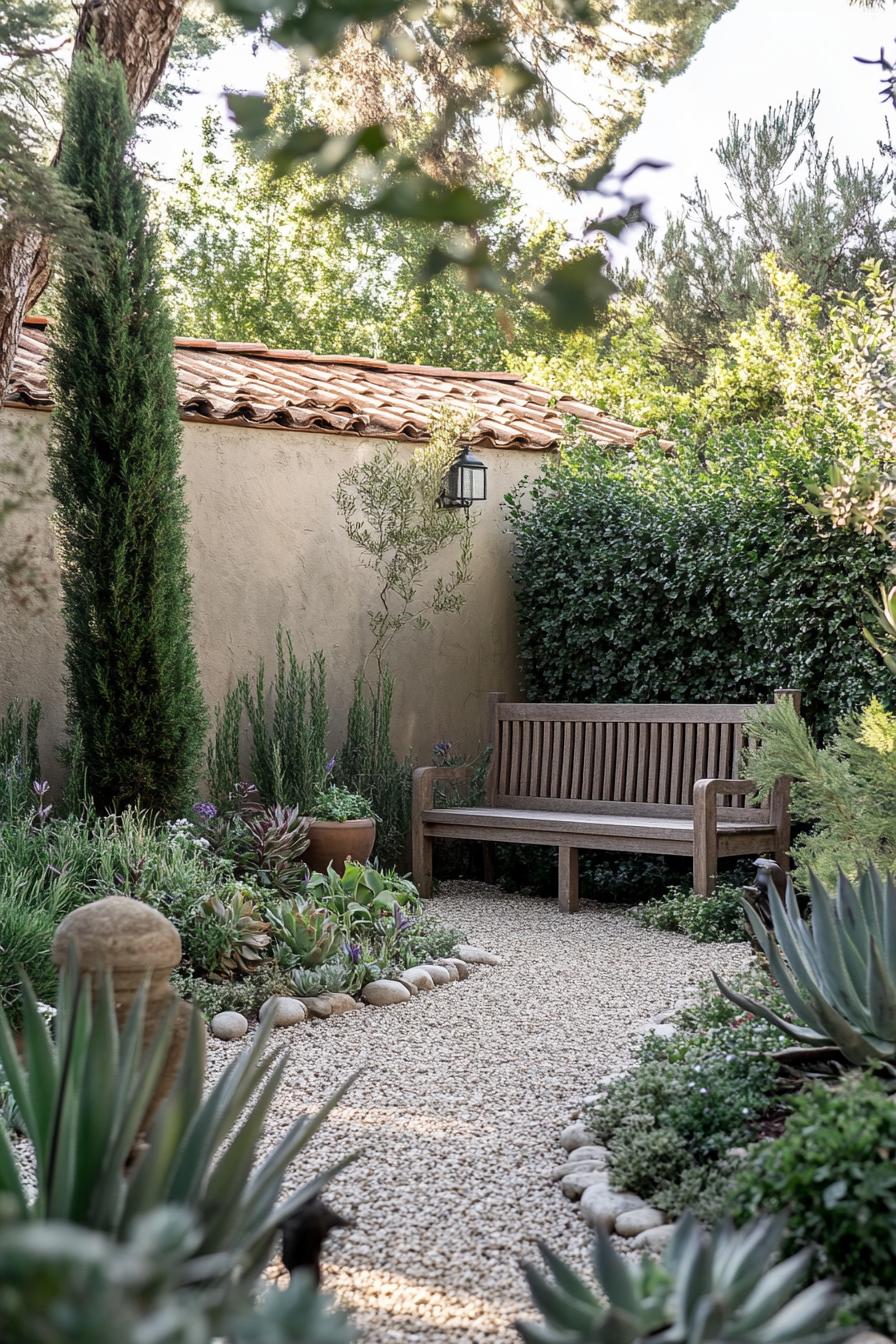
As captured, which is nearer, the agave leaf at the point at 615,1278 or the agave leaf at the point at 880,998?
the agave leaf at the point at 615,1278

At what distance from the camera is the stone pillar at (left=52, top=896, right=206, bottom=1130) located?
96.7 inches

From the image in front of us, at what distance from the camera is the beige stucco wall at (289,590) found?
7094 millimetres

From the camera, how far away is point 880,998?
288 centimetres

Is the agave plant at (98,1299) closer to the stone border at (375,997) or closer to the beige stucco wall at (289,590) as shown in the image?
the stone border at (375,997)

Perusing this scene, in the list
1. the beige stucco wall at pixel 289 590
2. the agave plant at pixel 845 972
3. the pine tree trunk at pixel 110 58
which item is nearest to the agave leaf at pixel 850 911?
the agave plant at pixel 845 972

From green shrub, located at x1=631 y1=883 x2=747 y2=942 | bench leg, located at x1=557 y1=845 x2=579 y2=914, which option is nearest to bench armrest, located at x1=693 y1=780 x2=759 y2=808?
green shrub, located at x1=631 y1=883 x2=747 y2=942

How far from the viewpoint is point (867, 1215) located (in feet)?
7.16

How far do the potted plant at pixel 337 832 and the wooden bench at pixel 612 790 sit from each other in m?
0.63

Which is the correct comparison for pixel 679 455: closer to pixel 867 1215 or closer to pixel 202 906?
pixel 202 906

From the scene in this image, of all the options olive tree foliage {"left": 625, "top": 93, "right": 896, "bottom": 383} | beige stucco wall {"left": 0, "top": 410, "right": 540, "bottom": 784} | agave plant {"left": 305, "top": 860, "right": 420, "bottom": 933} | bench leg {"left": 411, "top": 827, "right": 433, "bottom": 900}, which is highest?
olive tree foliage {"left": 625, "top": 93, "right": 896, "bottom": 383}

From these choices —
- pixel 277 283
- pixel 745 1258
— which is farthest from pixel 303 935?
pixel 277 283

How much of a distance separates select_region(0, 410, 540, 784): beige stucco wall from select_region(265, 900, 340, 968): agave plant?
2.40 metres

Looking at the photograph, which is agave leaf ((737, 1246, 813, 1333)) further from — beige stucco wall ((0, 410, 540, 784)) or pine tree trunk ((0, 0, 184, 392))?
beige stucco wall ((0, 410, 540, 784))

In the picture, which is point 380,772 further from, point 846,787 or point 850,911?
point 850,911
